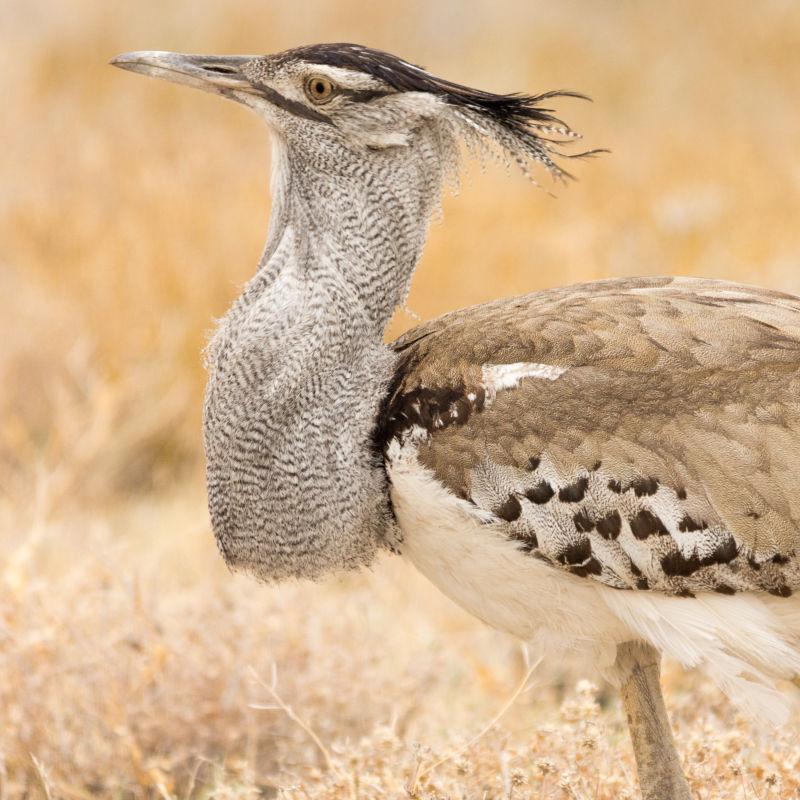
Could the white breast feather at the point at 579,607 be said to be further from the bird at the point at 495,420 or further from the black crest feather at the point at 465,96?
the black crest feather at the point at 465,96

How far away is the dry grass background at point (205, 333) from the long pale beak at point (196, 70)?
1.17 meters

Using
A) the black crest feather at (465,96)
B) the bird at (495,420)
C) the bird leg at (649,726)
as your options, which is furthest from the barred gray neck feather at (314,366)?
the bird leg at (649,726)

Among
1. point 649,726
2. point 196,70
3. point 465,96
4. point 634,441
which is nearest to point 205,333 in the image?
point 196,70

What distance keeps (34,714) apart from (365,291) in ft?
4.23

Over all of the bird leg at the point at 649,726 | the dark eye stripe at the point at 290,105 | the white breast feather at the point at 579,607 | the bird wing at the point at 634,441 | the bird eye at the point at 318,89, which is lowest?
the bird leg at the point at 649,726

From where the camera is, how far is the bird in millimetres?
2189

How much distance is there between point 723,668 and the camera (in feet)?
7.07

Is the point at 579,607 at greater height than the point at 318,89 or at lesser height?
lesser

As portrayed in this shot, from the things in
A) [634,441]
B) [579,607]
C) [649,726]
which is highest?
[634,441]

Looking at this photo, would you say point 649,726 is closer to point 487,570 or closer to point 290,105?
point 487,570

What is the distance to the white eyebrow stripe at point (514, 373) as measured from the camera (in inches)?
88.8

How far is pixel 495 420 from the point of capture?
2.25 metres

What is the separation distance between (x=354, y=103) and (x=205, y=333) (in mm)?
605

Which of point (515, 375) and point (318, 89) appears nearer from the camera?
point (515, 375)
